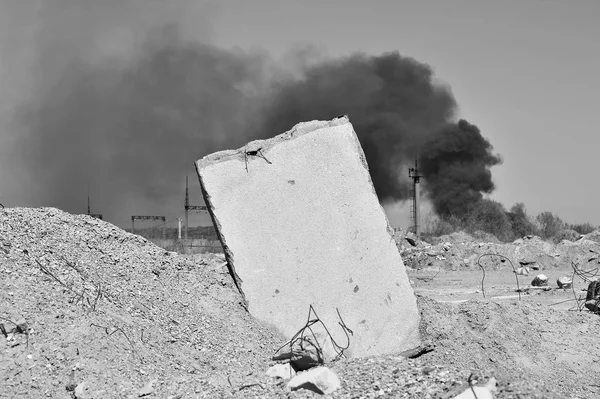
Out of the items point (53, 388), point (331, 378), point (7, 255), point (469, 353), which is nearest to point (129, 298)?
point (7, 255)

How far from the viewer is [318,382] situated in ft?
15.3

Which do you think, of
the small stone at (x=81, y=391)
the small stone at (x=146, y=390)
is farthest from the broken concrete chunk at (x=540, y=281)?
the small stone at (x=81, y=391)

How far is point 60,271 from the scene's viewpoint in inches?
245

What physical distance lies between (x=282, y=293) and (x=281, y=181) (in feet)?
3.80

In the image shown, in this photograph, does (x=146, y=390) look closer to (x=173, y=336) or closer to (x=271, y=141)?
(x=173, y=336)

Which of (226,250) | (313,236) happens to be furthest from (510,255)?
(226,250)

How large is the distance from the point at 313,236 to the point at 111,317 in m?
2.16

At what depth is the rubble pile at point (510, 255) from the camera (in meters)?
16.3

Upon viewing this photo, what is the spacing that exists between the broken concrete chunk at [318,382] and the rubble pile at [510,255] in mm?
12074

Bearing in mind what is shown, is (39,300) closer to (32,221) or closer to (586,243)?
(32,221)

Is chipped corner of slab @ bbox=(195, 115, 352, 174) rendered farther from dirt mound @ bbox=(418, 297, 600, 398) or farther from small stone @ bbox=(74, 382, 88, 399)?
small stone @ bbox=(74, 382, 88, 399)

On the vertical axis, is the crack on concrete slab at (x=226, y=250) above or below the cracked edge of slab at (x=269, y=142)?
below

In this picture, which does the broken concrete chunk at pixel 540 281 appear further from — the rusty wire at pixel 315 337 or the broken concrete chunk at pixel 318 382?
the broken concrete chunk at pixel 318 382

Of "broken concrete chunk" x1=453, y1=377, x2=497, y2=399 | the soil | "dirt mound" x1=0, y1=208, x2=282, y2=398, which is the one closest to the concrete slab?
the soil
